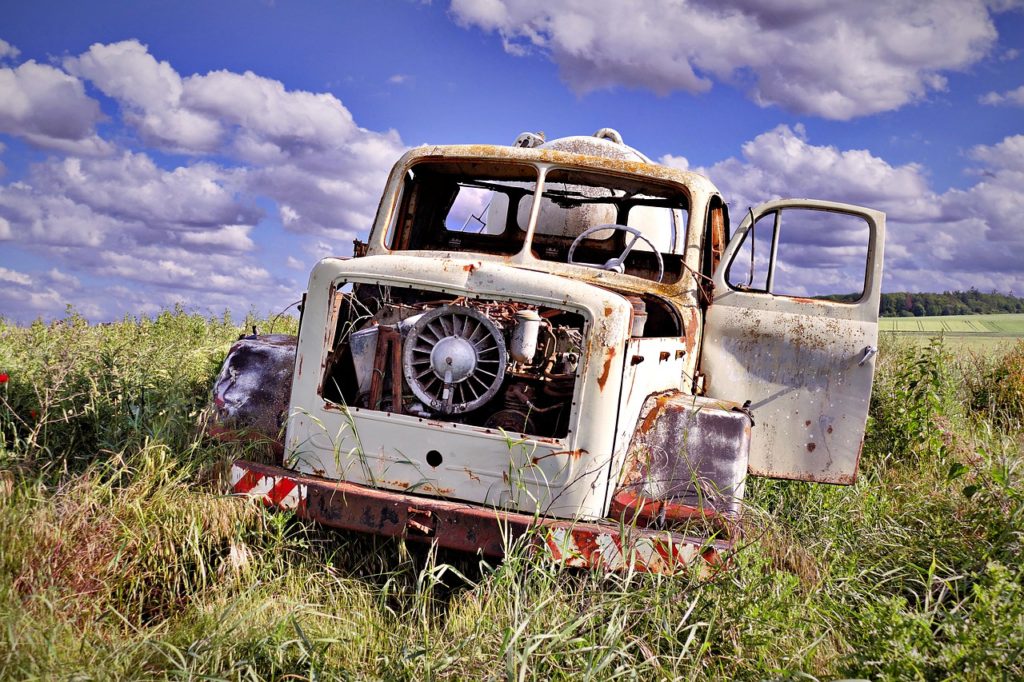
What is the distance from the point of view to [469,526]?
3348 mm

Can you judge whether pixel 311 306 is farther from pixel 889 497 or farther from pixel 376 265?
pixel 889 497

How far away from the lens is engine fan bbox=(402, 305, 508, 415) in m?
3.52

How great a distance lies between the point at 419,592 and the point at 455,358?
1.00m

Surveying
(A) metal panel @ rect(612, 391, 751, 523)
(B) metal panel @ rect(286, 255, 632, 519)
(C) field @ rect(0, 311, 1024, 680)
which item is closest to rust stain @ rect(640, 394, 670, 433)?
(A) metal panel @ rect(612, 391, 751, 523)

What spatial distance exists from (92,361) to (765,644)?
4.63 meters

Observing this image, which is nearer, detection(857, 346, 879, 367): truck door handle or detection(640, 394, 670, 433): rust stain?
detection(640, 394, 670, 433): rust stain

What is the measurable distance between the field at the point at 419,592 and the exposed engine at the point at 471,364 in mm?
628

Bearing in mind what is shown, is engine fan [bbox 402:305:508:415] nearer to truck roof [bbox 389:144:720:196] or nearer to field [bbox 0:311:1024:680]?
field [bbox 0:311:1024:680]

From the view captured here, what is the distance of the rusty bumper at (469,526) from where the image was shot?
10.6 feet

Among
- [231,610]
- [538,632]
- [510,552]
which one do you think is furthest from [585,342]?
[231,610]

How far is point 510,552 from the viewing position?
123 inches

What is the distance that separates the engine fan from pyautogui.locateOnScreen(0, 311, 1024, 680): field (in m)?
0.68

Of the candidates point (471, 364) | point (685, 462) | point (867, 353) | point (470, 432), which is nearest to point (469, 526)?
point (470, 432)

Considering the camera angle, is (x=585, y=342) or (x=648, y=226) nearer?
(x=585, y=342)
